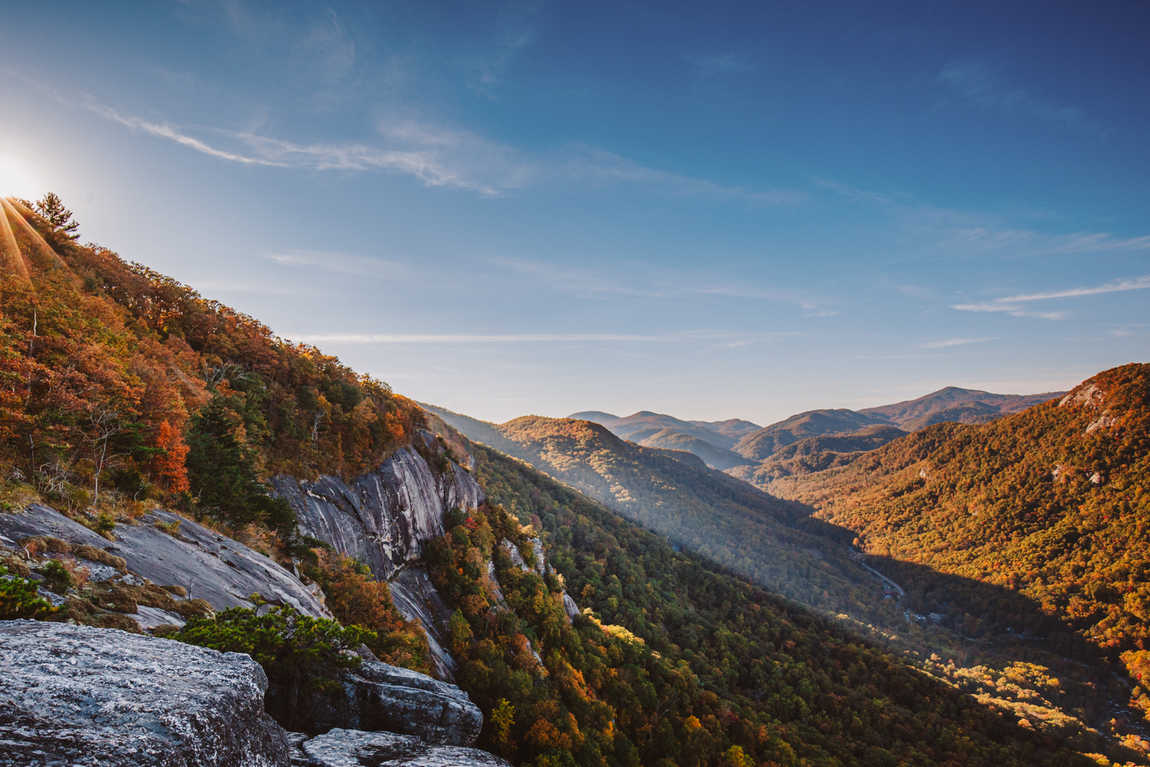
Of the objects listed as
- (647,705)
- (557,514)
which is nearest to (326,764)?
(647,705)

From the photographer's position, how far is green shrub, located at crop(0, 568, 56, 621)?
673 centimetres

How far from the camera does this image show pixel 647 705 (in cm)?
5619

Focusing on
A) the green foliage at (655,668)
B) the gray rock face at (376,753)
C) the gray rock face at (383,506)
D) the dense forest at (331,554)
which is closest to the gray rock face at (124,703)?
the dense forest at (331,554)

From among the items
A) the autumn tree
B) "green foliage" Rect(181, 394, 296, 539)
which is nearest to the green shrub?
the autumn tree

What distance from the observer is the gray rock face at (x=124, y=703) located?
4.47 metres

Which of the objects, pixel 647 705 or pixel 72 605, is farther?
pixel 647 705

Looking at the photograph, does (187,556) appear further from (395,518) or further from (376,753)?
(395,518)

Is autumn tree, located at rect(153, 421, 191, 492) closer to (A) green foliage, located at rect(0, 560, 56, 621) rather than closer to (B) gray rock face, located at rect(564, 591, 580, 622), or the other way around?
(A) green foliage, located at rect(0, 560, 56, 621)

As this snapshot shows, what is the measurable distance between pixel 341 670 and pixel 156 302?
35.1 m

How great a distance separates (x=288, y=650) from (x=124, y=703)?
22.4ft

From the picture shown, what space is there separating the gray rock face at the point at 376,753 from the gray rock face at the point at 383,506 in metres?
21.5

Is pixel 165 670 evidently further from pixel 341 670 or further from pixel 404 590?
pixel 404 590

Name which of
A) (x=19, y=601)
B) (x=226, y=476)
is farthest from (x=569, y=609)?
(x=19, y=601)

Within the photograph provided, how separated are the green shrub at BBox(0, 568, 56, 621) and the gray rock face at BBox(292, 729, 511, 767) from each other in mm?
5231
